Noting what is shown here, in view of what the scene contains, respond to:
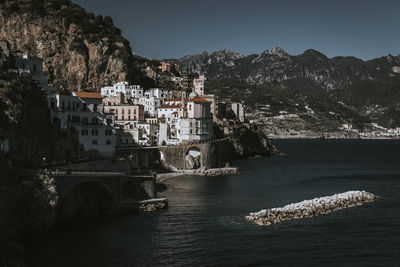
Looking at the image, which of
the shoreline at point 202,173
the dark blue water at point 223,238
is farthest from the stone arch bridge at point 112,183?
the shoreline at point 202,173

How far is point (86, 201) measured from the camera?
5878 centimetres

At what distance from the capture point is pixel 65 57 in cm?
12469

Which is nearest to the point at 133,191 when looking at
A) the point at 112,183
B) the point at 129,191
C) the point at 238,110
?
the point at 129,191

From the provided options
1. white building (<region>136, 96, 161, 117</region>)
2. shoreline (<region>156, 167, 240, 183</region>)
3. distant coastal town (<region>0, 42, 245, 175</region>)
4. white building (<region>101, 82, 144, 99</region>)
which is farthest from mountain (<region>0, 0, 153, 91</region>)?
shoreline (<region>156, 167, 240, 183</region>)

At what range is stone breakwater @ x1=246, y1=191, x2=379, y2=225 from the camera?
184ft

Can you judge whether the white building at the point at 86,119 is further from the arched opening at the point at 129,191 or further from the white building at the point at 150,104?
the white building at the point at 150,104

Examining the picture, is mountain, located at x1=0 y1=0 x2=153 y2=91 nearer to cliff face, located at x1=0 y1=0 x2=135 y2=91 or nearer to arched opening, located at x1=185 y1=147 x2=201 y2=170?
cliff face, located at x1=0 y1=0 x2=135 y2=91

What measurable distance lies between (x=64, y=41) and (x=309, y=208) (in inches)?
3668

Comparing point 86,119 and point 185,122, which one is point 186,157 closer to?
point 185,122

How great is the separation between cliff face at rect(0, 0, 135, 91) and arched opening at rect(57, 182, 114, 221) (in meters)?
67.0

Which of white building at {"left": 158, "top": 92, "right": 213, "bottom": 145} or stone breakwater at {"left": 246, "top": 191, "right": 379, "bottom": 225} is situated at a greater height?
white building at {"left": 158, "top": 92, "right": 213, "bottom": 145}

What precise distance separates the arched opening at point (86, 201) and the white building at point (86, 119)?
667 inches

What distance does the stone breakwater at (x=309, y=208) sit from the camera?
56.1 m

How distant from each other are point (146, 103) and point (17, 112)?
77606mm
